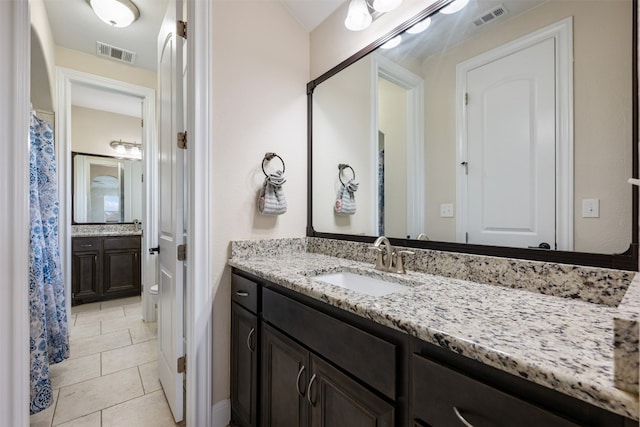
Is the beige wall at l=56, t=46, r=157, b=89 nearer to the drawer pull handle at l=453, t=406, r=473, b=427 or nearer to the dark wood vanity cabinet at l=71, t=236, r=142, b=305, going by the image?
the dark wood vanity cabinet at l=71, t=236, r=142, b=305

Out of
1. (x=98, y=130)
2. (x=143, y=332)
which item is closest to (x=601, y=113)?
(x=143, y=332)

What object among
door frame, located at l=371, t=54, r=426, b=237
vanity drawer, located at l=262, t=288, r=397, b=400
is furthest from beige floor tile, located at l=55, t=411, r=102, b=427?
door frame, located at l=371, t=54, r=426, b=237

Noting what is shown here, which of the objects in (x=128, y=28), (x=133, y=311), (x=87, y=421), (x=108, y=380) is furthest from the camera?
(x=133, y=311)

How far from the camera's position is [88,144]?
3.98 m

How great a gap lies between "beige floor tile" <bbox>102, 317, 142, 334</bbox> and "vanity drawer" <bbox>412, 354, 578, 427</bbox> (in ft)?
9.94

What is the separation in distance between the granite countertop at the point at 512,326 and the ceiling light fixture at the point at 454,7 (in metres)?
1.10

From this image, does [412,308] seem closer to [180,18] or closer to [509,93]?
[509,93]

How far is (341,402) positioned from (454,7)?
1.53 meters

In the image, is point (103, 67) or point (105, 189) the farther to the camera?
point (105, 189)

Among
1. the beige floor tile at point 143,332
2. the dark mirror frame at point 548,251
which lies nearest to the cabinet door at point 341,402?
the dark mirror frame at point 548,251

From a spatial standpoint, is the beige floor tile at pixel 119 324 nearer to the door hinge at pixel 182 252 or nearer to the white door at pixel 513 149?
the door hinge at pixel 182 252

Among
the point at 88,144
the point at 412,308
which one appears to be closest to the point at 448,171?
the point at 412,308

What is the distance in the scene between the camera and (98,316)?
120 inches

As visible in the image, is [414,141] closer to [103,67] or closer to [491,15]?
[491,15]
